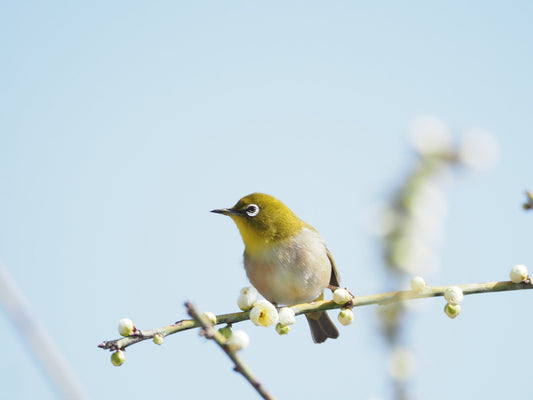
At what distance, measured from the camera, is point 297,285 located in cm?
557

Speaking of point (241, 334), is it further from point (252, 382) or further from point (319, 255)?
point (319, 255)

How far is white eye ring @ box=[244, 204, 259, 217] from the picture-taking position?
5.67 m

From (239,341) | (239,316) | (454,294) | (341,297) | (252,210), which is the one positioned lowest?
(454,294)

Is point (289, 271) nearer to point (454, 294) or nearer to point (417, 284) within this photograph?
point (454, 294)

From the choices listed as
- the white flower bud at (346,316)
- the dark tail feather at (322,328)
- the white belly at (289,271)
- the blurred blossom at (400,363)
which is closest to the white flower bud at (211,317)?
the white flower bud at (346,316)

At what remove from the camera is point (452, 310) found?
2941 millimetres

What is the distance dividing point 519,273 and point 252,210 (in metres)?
3.10

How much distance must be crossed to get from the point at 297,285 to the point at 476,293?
280 cm

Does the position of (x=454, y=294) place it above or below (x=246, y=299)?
below

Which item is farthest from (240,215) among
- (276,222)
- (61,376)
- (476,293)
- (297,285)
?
A: (61,376)

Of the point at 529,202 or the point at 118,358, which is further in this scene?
the point at 118,358

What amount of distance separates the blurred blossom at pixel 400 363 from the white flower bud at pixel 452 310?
6.50ft

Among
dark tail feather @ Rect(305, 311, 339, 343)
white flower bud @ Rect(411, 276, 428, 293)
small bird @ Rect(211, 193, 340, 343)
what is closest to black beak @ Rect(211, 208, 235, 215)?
small bird @ Rect(211, 193, 340, 343)

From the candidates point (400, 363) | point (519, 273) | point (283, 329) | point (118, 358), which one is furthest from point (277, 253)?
point (400, 363)
